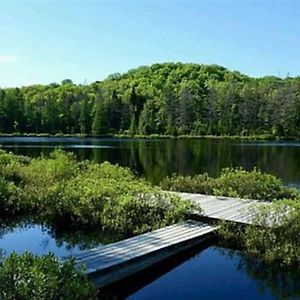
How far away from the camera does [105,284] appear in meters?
8.50

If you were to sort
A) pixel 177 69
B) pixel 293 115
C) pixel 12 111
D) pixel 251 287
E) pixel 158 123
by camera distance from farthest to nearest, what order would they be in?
1. pixel 177 69
2. pixel 12 111
3. pixel 158 123
4. pixel 293 115
5. pixel 251 287

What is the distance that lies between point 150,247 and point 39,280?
3817 millimetres

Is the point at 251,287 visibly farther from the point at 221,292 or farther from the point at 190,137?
the point at 190,137

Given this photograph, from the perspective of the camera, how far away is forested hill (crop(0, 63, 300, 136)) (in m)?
72.7

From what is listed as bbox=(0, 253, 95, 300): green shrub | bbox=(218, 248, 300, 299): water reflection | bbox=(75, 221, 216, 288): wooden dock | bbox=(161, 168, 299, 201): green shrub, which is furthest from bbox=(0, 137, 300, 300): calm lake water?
bbox=(161, 168, 299, 201): green shrub

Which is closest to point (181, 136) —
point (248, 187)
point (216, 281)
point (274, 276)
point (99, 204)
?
point (248, 187)

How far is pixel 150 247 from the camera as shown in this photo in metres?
9.91

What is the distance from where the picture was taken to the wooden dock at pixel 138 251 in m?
8.58

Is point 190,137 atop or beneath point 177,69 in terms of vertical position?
beneath

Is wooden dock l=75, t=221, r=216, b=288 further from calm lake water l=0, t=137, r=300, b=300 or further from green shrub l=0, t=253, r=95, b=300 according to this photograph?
green shrub l=0, t=253, r=95, b=300

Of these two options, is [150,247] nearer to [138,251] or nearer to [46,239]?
[138,251]

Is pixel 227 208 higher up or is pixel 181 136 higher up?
pixel 227 208

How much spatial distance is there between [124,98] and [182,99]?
11914 millimetres

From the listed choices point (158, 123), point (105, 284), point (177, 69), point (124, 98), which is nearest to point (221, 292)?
point (105, 284)
